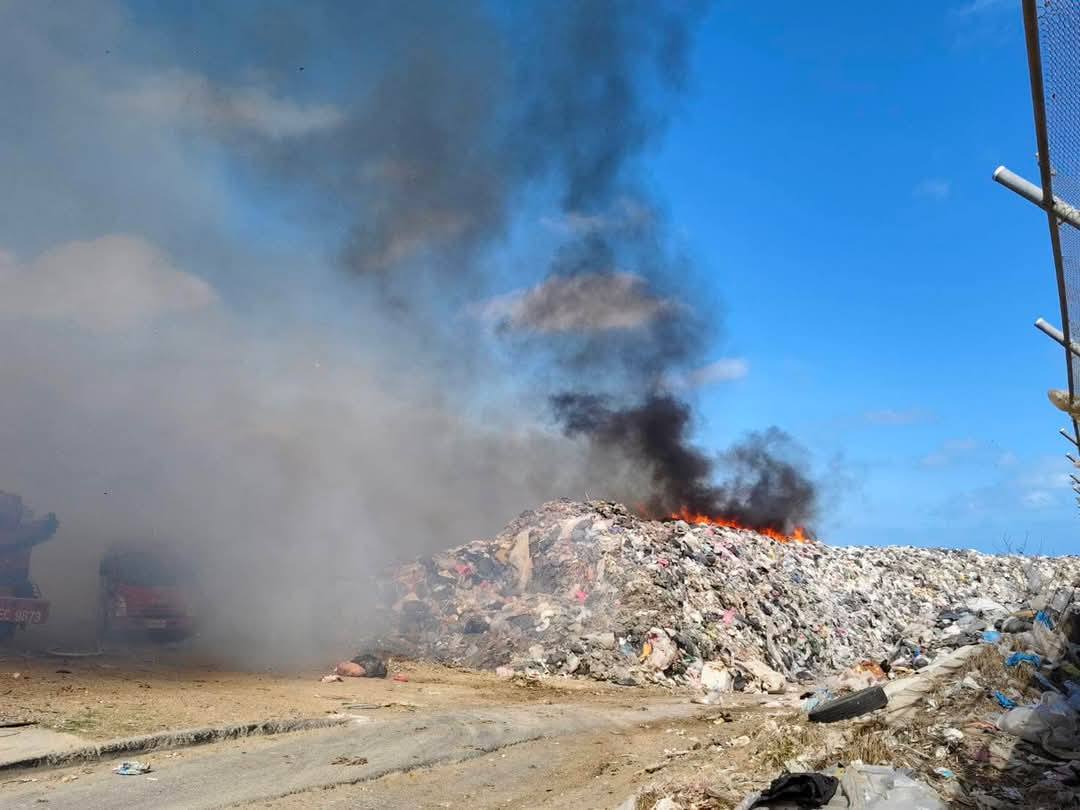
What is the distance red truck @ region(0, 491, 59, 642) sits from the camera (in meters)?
11.9

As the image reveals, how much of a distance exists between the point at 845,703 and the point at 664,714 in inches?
162

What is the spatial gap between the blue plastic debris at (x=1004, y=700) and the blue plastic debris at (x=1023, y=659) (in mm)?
540

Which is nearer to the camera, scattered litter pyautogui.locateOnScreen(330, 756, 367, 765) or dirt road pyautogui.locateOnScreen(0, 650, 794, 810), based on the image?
dirt road pyautogui.locateOnScreen(0, 650, 794, 810)

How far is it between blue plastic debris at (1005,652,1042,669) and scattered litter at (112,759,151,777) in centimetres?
730

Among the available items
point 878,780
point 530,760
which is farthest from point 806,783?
point 530,760

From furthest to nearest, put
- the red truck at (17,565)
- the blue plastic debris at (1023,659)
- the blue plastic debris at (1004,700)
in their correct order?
the red truck at (17,565)
the blue plastic debris at (1023,659)
the blue plastic debris at (1004,700)

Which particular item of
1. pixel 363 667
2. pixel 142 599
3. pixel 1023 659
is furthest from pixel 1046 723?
pixel 142 599

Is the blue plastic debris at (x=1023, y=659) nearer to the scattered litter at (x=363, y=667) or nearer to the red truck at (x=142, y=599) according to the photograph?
the scattered litter at (x=363, y=667)

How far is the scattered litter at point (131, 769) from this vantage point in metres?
6.20

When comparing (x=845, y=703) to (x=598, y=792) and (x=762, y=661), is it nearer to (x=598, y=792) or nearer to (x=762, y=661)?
(x=598, y=792)

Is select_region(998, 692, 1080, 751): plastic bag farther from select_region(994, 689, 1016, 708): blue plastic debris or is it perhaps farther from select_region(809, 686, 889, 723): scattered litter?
select_region(809, 686, 889, 723): scattered litter

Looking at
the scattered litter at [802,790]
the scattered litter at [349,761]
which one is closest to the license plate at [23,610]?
the scattered litter at [349,761]

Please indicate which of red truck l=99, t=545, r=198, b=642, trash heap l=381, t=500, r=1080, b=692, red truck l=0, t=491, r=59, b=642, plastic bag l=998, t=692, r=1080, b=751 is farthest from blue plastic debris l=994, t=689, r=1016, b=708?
red truck l=0, t=491, r=59, b=642

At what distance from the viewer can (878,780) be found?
435cm
